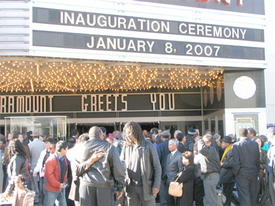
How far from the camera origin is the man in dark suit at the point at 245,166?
7.28 m

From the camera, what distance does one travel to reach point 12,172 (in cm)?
648

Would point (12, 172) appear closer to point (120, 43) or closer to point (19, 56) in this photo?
point (19, 56)

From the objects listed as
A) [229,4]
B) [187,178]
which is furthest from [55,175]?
[229,4]

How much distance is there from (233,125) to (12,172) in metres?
11.6

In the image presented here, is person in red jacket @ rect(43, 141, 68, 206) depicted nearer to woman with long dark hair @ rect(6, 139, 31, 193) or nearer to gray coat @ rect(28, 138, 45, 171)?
woman with long dark hair @ rect(6, 139, 31, 193)

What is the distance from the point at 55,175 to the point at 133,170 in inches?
82.9

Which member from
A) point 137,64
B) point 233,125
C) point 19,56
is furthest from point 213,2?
point 19,56

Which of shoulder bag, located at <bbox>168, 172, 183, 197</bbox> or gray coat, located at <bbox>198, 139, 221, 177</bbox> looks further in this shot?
gray coat, located at <bbox>198, 139, 221, 177</bbox>

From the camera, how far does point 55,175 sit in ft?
21.1

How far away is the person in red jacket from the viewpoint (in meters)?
6.31

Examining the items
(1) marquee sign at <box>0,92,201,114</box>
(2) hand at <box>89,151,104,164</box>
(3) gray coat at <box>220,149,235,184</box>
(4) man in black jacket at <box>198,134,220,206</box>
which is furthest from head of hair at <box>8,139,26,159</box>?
(1) marquee sign at <box>0,92,201,114</box>

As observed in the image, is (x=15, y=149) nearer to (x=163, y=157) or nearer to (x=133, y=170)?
(x=133, y=170)

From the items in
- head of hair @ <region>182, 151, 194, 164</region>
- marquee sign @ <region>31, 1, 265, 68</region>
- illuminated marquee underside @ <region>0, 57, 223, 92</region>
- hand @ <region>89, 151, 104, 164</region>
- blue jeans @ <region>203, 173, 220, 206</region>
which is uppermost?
marquee sign @ <region>31, 1, 265, 68</region>

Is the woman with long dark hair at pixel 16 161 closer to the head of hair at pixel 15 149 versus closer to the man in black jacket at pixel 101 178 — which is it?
the head of hair at pixel 15 149
